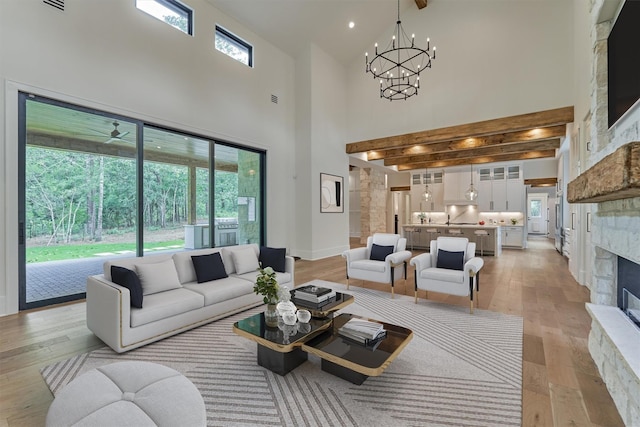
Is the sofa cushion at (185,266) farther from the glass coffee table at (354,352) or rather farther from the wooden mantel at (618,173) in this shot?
the wooden mantel at (618,173)

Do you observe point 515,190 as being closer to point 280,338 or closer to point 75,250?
point 280,338

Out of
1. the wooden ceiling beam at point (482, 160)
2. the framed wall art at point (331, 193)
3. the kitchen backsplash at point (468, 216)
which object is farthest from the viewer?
the kitchen backsplash at point (468, 216)

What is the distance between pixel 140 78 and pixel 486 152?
8660mm

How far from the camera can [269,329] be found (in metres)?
2.34

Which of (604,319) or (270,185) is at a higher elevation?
(270,185)

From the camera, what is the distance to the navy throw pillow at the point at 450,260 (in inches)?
154

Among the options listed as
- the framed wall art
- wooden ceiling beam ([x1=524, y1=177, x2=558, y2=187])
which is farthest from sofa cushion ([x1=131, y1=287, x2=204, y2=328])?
wooden ceiling beam ([x1=524, y1=177, x2=558, y2=187])

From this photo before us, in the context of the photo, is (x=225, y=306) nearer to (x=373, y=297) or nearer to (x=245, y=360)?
(x=245, y=360)

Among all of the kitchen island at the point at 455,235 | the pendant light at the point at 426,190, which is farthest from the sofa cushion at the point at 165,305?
the pendant light at the point at 426,190

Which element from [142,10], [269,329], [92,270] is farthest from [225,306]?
[142,10]

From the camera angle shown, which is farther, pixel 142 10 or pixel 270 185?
pixel 270 185

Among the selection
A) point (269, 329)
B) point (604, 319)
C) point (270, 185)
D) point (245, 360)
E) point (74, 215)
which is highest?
point (270, 185)

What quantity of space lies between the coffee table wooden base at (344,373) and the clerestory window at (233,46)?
6043 mm

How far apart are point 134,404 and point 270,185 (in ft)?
19.1
